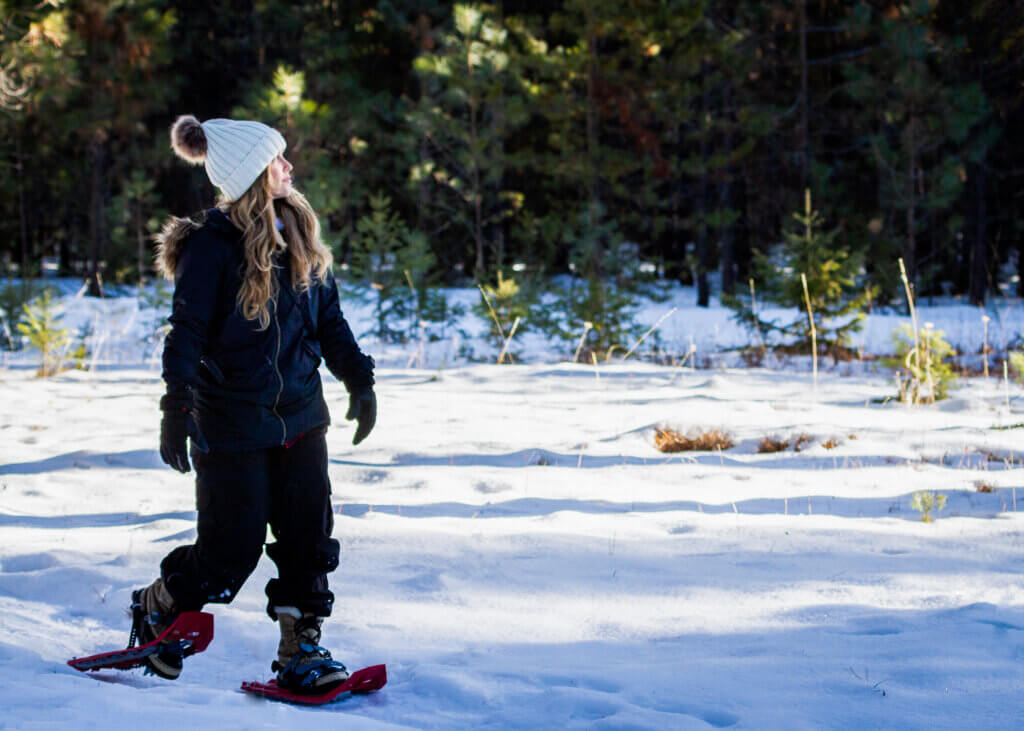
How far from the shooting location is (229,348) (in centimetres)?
291

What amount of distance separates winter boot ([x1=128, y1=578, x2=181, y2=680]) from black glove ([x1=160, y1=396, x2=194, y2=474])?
0.58 metres

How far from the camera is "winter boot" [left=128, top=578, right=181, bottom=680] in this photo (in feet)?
9.70

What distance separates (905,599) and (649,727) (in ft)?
5.10

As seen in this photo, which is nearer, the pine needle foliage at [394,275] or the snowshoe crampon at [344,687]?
the snowshoe crampon at [344,687]

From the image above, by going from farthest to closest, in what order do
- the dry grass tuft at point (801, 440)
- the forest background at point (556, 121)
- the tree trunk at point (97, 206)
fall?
the tree trunk at point (97, 206) < the forest background at point (556, 121) < the dry grass tuft at point (801, 440)

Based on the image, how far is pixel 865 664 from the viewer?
121 inches

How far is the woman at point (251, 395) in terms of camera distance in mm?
2881

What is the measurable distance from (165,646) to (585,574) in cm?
186

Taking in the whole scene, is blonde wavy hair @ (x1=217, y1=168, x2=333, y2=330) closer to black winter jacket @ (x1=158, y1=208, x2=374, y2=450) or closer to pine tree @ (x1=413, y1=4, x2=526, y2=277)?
black winter jacket @ (x1=158, y1=208, x2=374, y2=450)

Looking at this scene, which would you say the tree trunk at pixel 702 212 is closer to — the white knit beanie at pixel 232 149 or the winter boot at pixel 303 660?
the white knit beanie at pixel 232 149

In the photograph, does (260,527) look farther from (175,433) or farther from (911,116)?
(911,116)

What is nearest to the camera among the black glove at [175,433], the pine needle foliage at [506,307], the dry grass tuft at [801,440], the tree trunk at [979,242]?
the black glove at [175,433]

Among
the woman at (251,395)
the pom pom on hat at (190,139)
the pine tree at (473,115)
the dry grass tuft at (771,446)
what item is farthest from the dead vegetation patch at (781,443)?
the pine tree at (473,115)

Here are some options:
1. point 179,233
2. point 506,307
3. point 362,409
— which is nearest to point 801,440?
point 362,409
